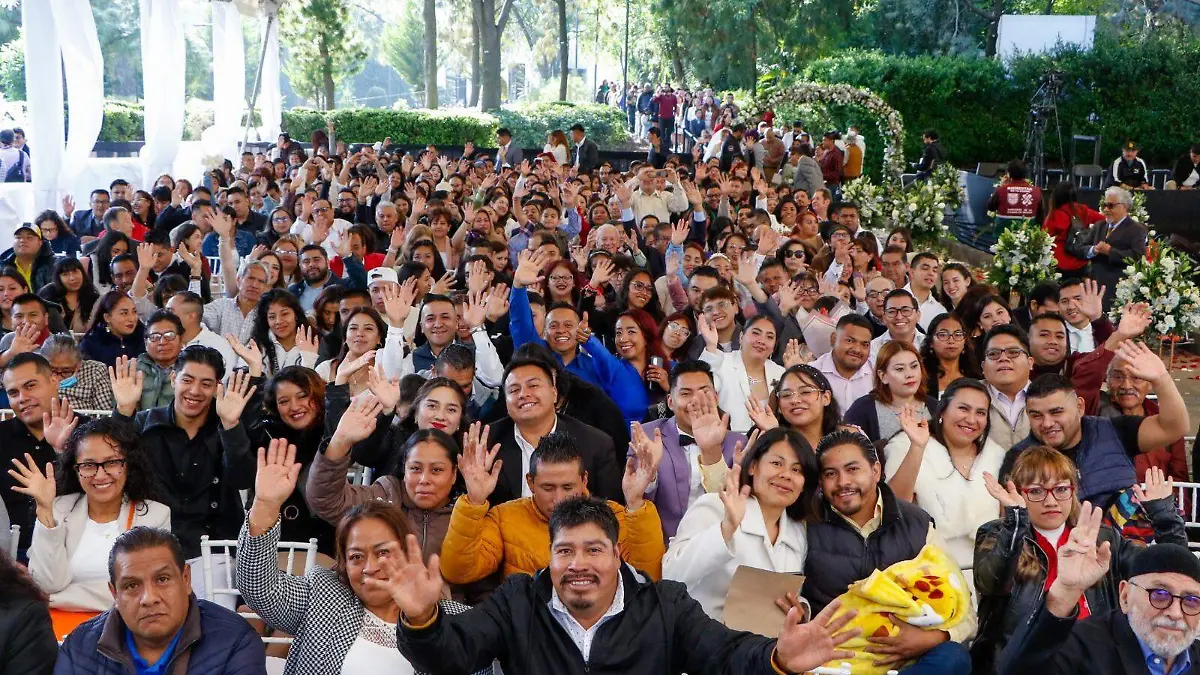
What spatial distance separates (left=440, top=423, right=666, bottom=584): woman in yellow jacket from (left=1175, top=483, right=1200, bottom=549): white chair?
178 centimetres

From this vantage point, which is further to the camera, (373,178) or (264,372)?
(373,178)

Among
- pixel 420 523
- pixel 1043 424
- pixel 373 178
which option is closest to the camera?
pixel 420 523

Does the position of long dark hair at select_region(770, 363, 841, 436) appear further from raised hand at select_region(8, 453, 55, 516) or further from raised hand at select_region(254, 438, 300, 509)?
raised hand at select_region(8, 453, 55, 516)

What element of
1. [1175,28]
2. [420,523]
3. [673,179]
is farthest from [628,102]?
[420,523]

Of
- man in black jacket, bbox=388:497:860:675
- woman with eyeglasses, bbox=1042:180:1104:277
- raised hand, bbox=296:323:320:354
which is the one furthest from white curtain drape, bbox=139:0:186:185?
man in black jacket, bbox=388:497:860:675

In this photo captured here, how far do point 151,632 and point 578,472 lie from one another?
1.34m

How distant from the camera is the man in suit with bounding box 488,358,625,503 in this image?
4785 millimetres

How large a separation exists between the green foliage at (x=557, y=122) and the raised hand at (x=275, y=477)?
26864 millimetres

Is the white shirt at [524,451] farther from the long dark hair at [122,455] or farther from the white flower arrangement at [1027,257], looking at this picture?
the white flower arrangement at [1027,257]

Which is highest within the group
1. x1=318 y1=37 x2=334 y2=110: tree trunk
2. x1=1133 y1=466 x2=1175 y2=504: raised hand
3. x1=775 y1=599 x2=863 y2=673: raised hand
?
x1=318 y1=37 x2=334 y2=110: tree trunk

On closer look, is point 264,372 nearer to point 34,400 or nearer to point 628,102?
point 34,400

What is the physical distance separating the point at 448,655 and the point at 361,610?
1.73 feet

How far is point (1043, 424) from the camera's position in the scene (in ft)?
15.4

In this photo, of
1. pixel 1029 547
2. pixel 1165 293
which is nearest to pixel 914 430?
pixel 1029 547
